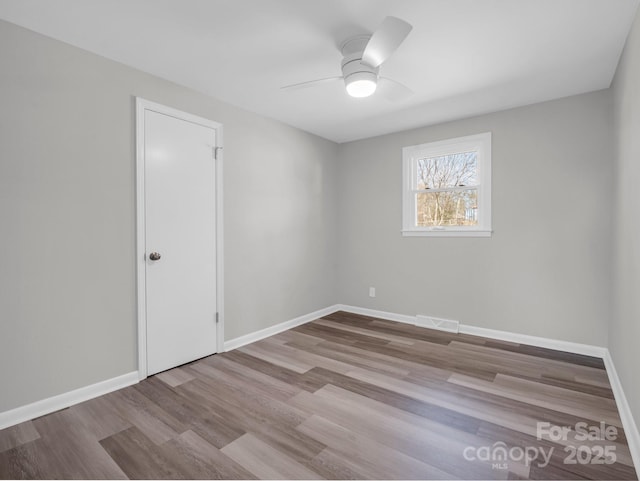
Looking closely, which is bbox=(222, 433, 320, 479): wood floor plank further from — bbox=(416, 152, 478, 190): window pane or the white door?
bbox=(416, 152, 478, 190): window pane

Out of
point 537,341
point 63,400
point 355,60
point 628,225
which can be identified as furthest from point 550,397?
point 63,400

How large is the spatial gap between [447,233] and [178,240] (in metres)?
3.02

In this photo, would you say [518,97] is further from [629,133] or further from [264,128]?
[264,128]

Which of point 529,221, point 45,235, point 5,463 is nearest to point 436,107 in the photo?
point 529,221

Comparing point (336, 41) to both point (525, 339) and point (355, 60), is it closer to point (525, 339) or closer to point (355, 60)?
point (355, 60)

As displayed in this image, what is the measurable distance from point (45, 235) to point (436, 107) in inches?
143

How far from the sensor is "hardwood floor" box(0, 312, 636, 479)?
1694 millimetres

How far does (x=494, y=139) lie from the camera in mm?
3623

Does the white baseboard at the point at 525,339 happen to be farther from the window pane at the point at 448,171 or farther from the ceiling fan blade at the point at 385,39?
the ceiling fan blade at the point at 385,39

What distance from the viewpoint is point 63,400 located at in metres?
2.26

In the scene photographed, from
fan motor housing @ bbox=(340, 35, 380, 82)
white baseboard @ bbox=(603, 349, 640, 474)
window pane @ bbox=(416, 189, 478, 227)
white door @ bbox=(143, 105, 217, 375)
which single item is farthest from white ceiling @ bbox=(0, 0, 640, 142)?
white baseboard @ bbox=(603, 349, 640, 474)

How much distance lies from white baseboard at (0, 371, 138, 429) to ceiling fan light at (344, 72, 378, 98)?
2801 mm

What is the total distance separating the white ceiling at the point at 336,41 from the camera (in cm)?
193

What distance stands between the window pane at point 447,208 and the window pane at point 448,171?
115 mm
